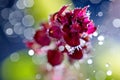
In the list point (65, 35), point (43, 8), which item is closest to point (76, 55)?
point (65, 35)

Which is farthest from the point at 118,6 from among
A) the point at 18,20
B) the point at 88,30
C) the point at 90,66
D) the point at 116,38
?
the point at 88,30

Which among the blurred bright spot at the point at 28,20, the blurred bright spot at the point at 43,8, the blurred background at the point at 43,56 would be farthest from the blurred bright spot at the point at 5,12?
the blurred bright spot at the point at 43,8

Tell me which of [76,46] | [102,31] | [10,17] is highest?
[76,46]

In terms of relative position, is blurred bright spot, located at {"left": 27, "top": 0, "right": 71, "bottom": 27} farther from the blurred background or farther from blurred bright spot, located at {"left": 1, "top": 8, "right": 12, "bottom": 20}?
blurred bright spot, located at {"left": 1, "top": 8, "right": 12, "bottom": 20}

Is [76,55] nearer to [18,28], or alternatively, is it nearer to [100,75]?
[100,75]

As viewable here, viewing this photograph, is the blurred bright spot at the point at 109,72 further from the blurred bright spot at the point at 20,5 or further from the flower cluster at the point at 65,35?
the blurred bright spot at the point at 20,5

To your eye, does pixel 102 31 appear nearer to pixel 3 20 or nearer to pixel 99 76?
pixel 99 76

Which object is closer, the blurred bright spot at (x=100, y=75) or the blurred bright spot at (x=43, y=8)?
the blurred bright spot at (x=100, y=75)
